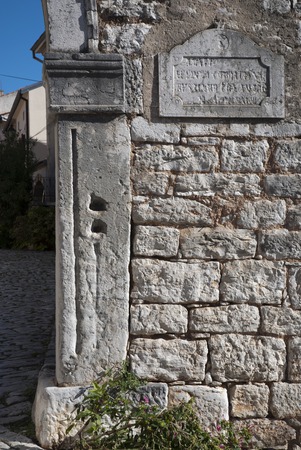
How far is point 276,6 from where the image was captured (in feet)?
13.2

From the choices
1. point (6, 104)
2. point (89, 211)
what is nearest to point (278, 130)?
point (89, 211)

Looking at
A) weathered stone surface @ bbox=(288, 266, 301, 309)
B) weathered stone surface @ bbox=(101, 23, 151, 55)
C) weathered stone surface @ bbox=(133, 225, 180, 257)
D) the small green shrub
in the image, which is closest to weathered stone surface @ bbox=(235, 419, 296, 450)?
weathered stone surface @ bbox=(288, 266, 301, 309)

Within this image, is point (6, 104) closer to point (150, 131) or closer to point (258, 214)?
point (150, 131)

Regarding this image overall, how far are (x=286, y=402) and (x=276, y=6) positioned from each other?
2.52 m

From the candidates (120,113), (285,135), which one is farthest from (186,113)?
(285,135)

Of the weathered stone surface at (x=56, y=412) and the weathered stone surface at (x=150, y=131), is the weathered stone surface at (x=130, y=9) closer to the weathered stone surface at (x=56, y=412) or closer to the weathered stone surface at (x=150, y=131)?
the weathered stone surface at (x=150, y=131)

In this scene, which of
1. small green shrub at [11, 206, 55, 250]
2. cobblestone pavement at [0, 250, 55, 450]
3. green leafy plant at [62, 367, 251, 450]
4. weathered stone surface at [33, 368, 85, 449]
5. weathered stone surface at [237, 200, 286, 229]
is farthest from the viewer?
small green shrub at [11, 206, 55, 250]

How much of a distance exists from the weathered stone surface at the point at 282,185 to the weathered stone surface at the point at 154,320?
980mm

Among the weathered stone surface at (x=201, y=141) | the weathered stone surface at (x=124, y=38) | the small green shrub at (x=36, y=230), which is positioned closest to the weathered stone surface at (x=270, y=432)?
the weathered stone surface at (x=201, y=141)

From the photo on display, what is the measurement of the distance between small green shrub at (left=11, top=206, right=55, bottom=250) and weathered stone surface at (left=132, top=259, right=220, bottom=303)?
12536mm

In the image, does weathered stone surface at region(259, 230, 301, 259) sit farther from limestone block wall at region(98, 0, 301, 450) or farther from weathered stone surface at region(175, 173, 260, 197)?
weathered stone surface at region(175, 173, 260, 197)

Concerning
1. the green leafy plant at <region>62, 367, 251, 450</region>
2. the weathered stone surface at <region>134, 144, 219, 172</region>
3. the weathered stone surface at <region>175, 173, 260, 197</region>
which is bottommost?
the green leafy plant at <region>62, 367, 251, 450</region>

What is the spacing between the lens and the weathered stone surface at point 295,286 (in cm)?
401

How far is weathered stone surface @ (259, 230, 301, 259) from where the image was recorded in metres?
3.99
